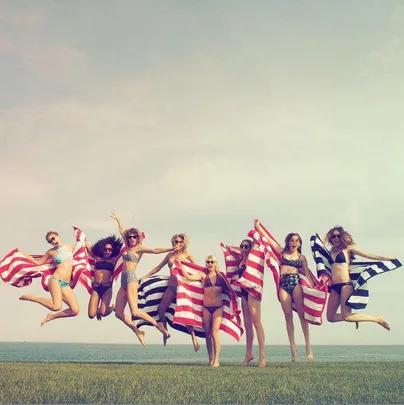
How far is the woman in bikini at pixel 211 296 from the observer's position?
12.7 m

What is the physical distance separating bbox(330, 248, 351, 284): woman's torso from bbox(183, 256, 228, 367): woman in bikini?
9.47 feet

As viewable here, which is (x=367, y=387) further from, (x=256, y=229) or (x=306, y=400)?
(x=256, y=229)

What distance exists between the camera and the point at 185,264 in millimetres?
13258

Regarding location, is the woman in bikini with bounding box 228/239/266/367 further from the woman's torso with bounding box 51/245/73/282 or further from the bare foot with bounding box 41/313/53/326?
the bare foot with bounding box 41/313/53/326

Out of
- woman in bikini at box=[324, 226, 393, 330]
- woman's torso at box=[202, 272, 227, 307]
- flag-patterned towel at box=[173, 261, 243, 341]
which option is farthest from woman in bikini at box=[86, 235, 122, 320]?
woman in bikini at box=[324, 226, 393, 330]

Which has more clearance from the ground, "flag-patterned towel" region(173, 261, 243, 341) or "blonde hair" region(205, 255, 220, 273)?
"blonde hair" region(205, 255, 220, 273)

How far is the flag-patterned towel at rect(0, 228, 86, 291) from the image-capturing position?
45.7ft

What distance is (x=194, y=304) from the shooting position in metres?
13.2

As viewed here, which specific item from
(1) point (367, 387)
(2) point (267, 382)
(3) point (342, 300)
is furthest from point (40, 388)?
(3) point (342, 300)

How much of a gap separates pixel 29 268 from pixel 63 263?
48.3 inches

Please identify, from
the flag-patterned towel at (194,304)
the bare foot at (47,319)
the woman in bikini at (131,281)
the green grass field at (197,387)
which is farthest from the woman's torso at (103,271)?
the green grass field at (197,387)

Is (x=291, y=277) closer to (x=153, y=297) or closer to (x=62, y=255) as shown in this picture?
(x=153, y=297)

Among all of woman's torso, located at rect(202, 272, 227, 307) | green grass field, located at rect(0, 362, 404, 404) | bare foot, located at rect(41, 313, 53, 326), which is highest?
woman's torso, located at rect(202, 272, 227, 307)

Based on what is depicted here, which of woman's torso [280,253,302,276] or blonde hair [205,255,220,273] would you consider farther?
woman's torso [280,253,302,276]
